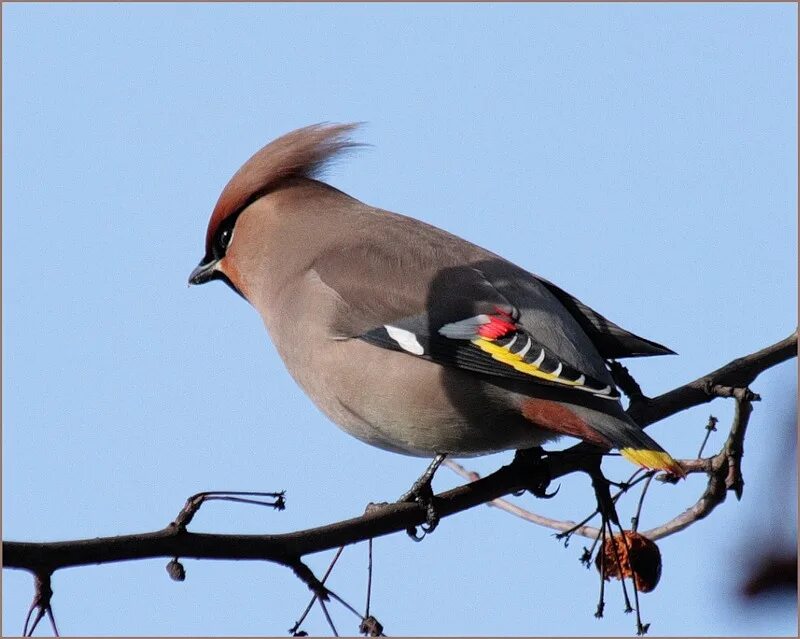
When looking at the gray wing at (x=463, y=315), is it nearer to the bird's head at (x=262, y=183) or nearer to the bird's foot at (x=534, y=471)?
the bird's foot at (x=534, y=471)

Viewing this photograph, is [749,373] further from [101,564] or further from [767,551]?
[101,564]

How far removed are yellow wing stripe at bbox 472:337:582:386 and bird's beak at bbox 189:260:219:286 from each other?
5.42 feet

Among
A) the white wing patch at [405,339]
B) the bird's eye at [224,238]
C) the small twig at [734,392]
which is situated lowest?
the small twig at [734,392]

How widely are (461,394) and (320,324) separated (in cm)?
66

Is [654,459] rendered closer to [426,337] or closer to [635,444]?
[635,444]

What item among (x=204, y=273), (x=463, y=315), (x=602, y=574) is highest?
(x=204, y=273)

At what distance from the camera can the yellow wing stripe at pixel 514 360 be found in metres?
3.38

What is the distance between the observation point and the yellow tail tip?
3.06 m

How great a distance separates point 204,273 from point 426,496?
1.97m

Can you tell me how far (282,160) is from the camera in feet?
15.6

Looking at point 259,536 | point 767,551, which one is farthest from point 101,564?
point 767,551

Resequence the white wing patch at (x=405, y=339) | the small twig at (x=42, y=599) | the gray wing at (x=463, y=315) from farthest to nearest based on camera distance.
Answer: the white wing patch at (x=405, y=339) → the gray wing at (x=463, y=315) → the small twig at (x=42, y=599)

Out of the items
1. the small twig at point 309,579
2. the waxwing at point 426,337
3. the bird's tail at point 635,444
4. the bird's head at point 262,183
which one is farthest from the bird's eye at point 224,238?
the small twig at point 309,579

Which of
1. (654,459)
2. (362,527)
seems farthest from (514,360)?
(362,527)
